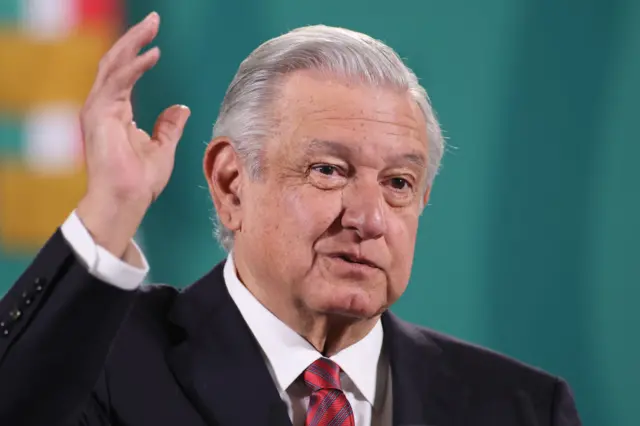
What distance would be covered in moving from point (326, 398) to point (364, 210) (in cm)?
30

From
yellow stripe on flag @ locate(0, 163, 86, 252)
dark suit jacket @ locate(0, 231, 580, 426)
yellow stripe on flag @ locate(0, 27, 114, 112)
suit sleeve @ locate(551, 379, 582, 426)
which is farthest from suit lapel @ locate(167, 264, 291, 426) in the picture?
yellow stripe on flag @ locate(0, 27, 114, 112)

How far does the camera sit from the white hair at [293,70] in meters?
1.72

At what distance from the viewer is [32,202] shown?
3.12 meters

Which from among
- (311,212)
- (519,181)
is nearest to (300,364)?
(311,212)

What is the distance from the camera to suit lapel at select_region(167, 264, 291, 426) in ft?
5.35

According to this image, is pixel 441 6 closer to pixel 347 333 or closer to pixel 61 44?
pixel 61 44

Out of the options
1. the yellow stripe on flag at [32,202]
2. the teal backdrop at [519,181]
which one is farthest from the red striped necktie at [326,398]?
the yellow stripe on flag at [32,202]

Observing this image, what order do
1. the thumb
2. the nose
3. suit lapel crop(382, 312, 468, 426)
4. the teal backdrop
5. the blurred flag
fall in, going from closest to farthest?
the thumb
the nose
suit lapel crop(382, 312, 468, 426)
the teal backdrop
the blurred flag

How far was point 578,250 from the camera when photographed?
297 cm

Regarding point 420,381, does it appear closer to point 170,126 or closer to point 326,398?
point 326,398

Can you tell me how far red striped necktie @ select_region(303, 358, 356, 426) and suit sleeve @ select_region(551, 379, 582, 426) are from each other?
380 mm

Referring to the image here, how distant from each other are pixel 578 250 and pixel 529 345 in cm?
30

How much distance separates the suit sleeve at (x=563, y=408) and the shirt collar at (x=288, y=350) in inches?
12.6

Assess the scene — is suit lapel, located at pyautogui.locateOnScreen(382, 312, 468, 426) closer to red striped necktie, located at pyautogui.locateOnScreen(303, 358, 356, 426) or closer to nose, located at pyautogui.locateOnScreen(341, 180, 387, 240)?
red striped necktie, located at pyautogui.locateOnScreen(303, 358, 356, 426)
